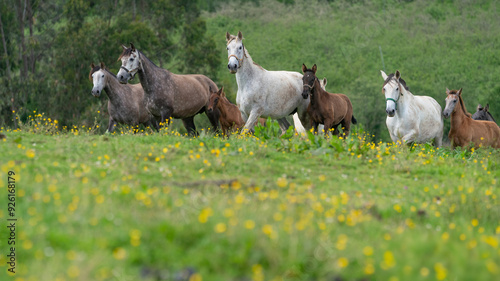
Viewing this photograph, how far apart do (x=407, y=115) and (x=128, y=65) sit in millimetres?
7361

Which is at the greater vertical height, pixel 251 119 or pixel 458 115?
pixel 458 115

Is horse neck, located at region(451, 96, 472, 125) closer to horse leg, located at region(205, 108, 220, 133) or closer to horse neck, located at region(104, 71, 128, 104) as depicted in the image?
horse leg, located at region(205, 108, 220, 133)

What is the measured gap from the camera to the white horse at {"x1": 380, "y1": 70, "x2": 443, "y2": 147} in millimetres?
15656

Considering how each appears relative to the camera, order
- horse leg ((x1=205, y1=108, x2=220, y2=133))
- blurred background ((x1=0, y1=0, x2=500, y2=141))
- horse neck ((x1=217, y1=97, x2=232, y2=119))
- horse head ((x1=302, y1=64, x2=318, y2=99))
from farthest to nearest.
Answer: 1. blurred background ((x1=0, y1=0, x2=500, y2=141))
2. horse leg ((x1=205, y1=108, x2=220, y2=133))
3. horse neck ((x1=217, y1=97, x2=232, y2=119))
4. horse head ((x1=302, y1=64, x2=318, y2=99))

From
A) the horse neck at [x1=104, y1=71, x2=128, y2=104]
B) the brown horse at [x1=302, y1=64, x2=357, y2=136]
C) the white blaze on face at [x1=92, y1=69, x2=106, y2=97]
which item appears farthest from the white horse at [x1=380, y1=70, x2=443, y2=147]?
the white blaze on face at [x1=92, y1=69, x2=106, y2=97]

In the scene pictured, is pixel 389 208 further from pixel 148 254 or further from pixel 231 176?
pixel 148 254

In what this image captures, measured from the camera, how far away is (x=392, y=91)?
15562mm

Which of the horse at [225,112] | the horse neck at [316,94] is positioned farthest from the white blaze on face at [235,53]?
the horse at [225,112]

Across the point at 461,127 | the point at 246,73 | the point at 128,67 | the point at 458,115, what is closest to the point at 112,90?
the point at 128,67

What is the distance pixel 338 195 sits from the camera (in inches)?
347

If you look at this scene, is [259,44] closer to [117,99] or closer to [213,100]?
[117,99]

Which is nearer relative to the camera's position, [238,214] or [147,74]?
[238,214]

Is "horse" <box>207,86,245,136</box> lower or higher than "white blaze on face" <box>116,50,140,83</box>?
lower

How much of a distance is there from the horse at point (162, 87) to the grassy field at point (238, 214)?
4.71 metres
